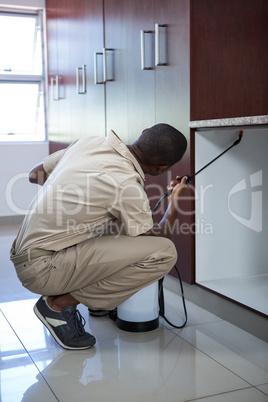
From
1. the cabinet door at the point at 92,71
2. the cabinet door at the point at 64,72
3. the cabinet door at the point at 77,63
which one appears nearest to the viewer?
the cabinet door at the point at 92,71

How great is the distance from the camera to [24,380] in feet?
5.55

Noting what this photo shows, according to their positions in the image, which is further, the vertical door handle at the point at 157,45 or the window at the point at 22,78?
the window at the point at 22,78

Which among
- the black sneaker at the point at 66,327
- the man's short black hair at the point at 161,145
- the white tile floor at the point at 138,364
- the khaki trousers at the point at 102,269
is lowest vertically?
the white tile floor at the point at 138,364

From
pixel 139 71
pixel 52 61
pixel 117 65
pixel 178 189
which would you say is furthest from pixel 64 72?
pixel 178 189

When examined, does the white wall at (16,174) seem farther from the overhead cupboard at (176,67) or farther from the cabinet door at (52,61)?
the overhead cupboard at (176,67)

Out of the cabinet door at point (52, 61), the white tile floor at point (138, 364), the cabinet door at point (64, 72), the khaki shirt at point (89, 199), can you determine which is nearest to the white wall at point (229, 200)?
the white tile floor at point (138, 364)

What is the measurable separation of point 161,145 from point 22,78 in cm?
388

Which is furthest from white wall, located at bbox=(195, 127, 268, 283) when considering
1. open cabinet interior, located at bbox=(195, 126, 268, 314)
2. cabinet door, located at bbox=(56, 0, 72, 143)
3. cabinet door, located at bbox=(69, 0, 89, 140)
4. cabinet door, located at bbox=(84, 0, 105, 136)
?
cabinet door, located at bbox=(56, 0, 72, 143)

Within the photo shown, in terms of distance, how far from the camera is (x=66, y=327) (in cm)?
198

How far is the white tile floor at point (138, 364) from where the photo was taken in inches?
62.6

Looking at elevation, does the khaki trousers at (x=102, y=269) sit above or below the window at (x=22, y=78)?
below

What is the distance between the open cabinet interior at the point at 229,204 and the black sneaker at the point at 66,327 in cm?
A: 68

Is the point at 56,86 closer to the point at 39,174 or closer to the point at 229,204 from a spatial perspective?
the point at 39,174

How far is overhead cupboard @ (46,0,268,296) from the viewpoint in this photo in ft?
7.45
